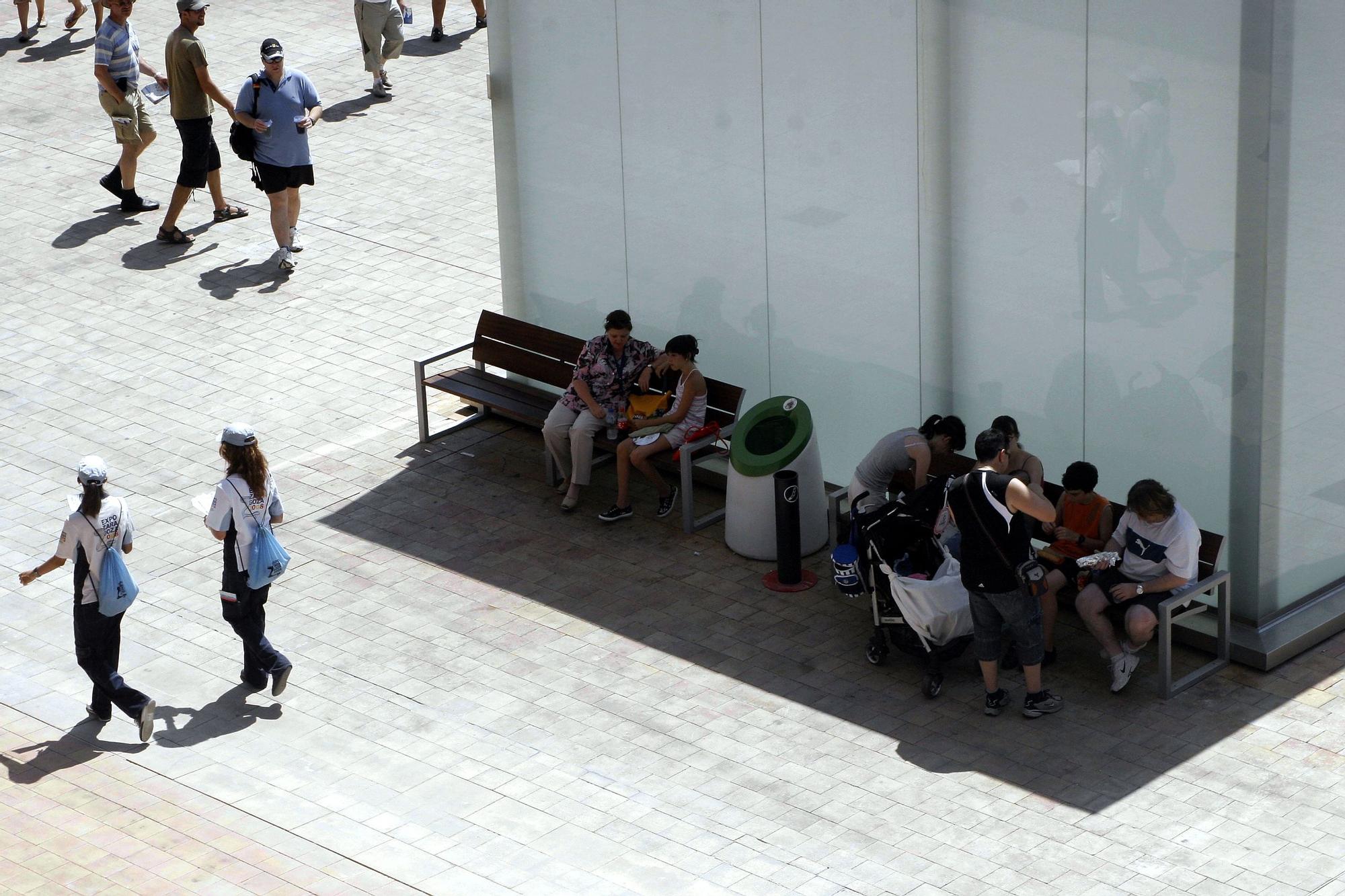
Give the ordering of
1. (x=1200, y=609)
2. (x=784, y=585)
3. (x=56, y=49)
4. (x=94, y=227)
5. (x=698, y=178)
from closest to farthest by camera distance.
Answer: (x=1200, y=609) → (x=784, y=585) → (x=698, y=178) → (x=94, y=227) → (x=56, y=49)

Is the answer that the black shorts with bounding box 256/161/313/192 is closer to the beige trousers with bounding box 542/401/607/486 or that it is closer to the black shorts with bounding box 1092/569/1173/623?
the beige trousers with bounding box 542/401/607/486

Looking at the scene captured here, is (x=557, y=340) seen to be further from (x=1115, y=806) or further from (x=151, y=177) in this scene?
(x=151, y=177)

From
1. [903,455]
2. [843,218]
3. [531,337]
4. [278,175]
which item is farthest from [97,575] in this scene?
[278,175]

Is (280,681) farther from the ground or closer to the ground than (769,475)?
closer to the ground

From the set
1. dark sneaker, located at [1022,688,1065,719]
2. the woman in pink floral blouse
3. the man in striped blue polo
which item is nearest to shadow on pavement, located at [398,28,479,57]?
the man in striped blue polo

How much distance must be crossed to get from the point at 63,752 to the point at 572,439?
373 cm

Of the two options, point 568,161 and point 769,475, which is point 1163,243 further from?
point 568,161

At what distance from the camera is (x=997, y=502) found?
906 cm

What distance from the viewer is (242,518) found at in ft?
30.9

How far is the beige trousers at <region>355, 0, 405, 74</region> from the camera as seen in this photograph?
1936cm

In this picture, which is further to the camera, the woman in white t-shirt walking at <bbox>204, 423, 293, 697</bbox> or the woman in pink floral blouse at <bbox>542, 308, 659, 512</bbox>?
the woman in pink floral blouse at <bbox>542, 308, 659, 512</bbox>

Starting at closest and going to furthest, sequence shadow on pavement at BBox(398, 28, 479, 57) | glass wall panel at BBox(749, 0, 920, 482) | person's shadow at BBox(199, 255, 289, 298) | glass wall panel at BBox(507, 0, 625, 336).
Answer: glass wall panel at BBox(749, 0, 920, 482)
glass wall panel at BBox(507, 0, 625, 336)
person's shadow at BBox(199, 255, 289, 298)
shadow on pavement at BBox(398, 28, 479, 57)

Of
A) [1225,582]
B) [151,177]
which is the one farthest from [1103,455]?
[151,177]

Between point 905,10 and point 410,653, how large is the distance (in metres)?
4.44
